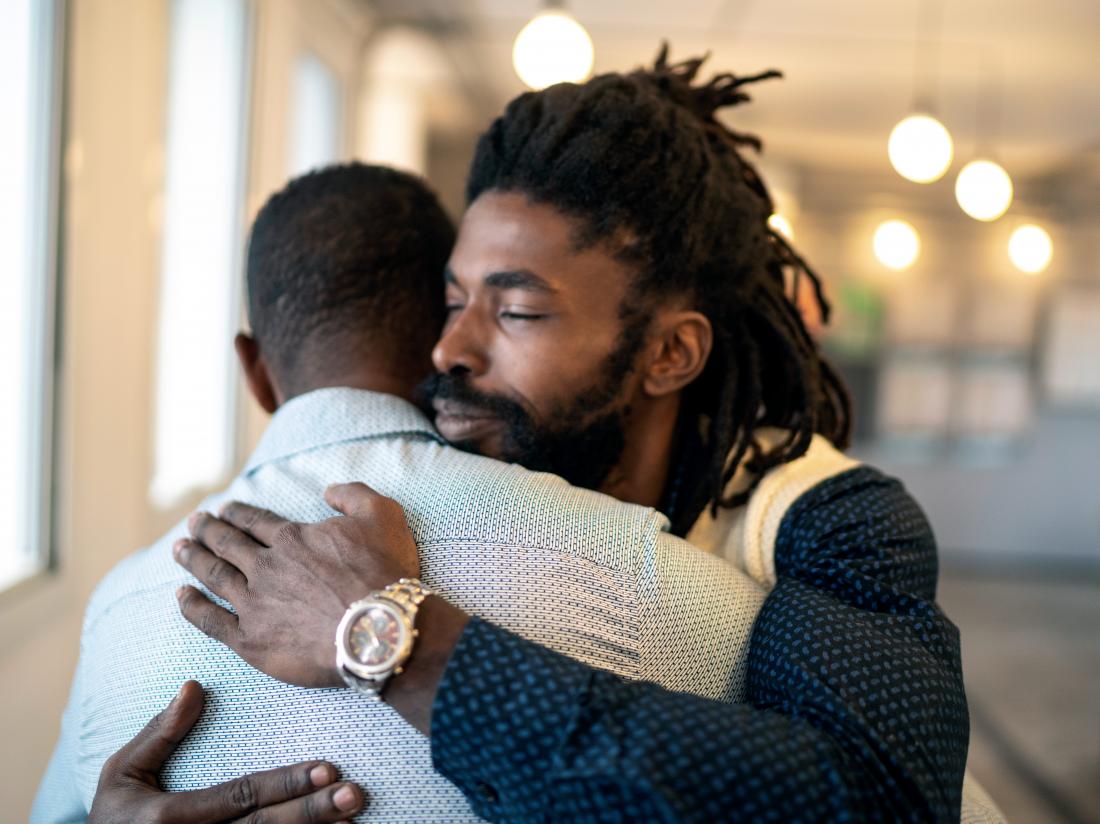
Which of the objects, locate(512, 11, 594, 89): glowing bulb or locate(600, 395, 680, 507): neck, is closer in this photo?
locate(600, 395, 680, 507): neck

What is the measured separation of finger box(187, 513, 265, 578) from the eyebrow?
489mm

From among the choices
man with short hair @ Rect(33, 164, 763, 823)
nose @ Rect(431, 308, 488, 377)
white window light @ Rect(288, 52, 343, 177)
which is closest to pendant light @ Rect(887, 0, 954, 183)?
white window light @ Rect(288, 52, 343, 177)

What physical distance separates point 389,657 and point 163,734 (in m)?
0.26

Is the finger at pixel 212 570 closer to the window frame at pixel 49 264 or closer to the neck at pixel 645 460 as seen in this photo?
the neck at pixel 645 460

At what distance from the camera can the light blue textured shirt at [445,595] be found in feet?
3.15

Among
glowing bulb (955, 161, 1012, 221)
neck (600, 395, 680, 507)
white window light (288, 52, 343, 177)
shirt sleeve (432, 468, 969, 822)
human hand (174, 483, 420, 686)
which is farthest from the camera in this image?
white window light (288, 52, 343, 177)

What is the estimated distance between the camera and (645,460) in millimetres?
1578

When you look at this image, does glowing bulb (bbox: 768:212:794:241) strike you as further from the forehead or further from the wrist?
the wrist

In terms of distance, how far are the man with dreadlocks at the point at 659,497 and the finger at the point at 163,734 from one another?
64 mm

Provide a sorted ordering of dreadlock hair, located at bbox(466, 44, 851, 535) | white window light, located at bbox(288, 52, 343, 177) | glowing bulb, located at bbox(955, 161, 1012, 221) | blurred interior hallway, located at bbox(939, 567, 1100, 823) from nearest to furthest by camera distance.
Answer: dreadlock hair, located at bbox(466, 44, 851, 535), blurred interior hallway, located at bbox(939, 567, 1100, 823), glowing bulb, located at bbox(955, 161, 1012, 221), white window light, located at bbox(288, 52, 343, 177)

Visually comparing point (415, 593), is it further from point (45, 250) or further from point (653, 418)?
point (45, 250)

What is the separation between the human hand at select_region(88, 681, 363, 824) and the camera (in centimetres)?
93

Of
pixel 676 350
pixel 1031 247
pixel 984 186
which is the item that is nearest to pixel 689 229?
pixel 676 350

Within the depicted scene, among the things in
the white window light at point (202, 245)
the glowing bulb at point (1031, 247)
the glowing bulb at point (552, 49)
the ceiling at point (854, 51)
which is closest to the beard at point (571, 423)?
the glowing bulb at point (552, 49)
